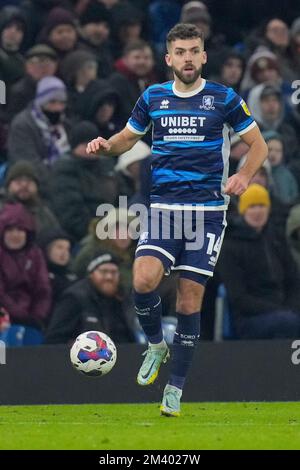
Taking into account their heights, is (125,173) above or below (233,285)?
above

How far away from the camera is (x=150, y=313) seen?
10.9 metres

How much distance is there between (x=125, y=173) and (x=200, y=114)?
18.3 ft

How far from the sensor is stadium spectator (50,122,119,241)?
50.8 feet

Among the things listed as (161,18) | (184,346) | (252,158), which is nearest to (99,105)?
(161,18)

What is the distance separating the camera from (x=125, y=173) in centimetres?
1641

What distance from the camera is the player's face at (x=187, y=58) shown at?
35.3ft

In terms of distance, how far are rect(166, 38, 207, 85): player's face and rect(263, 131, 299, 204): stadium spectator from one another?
6078 millimetres

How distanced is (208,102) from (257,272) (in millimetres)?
4136

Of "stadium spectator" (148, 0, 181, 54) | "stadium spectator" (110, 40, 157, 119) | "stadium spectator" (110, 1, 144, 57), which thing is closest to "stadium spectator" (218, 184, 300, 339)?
"stadium spectator" (110, 40, 157, 119)

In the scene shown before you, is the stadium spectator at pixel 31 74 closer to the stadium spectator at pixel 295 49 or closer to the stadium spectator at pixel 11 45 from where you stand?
the stadium spectator at pixel 11 45

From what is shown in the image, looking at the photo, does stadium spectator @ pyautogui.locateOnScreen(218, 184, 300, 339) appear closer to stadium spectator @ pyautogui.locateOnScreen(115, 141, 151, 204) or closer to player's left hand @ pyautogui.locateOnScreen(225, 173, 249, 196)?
stadium spectator @ pyautogui.locateOnScreen(115, 141, 151, 204)

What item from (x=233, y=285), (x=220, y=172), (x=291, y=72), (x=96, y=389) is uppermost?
(x=291, y=72)
